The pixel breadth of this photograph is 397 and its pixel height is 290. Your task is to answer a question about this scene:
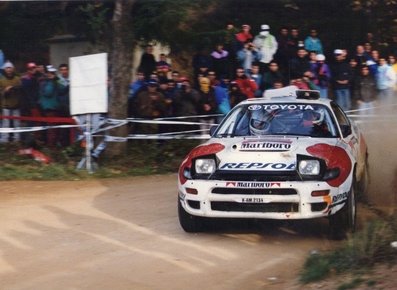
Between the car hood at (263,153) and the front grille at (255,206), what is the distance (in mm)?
385

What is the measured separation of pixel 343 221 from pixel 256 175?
3.59 ft

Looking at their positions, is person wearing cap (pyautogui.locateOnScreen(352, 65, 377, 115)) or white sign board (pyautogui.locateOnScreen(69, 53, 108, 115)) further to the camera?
person wearing cap (pyautogui.locateOnScreen(352, 65, 377, 115))

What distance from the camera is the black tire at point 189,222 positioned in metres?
9.21

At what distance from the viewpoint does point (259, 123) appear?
986 cm

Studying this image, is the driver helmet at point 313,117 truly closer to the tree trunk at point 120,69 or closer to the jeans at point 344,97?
the tree trunk at point 120,69

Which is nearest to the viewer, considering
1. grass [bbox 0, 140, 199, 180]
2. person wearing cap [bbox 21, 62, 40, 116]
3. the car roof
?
the car roof

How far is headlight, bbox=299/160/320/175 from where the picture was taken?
8.61 m

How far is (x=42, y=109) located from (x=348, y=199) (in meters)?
9.14

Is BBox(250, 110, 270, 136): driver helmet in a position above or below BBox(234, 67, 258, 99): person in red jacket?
below

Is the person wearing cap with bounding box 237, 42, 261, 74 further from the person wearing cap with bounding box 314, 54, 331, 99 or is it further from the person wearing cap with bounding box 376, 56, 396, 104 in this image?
the person wearing cap with bounding box 376, 56, 396, 104

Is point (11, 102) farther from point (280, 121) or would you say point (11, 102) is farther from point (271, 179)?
point (271, 179)

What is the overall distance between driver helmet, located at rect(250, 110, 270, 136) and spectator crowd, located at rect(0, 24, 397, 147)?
6.31 m

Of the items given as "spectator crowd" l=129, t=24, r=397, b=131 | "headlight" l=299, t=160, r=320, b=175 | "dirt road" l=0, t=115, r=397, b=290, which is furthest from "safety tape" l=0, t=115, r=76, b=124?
"headlight" l=299, t=160, r=320, b=175

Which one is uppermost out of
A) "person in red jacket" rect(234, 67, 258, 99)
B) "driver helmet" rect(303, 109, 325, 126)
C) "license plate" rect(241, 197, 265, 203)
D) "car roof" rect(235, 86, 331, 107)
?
"person in red jacket" rect(234, 67, 258, 99)
